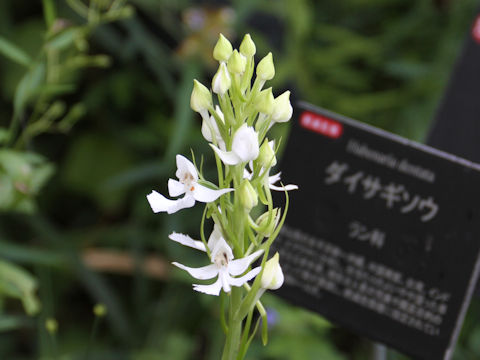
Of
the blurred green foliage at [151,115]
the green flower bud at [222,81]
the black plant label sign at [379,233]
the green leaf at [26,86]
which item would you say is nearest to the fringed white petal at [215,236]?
the green flower bud at [222,81]

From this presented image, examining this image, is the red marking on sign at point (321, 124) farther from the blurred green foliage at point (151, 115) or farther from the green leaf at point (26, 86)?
the blurred green foliage at point (151, 115)

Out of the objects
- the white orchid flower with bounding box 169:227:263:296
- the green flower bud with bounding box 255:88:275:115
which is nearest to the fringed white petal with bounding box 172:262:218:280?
the white orchid flower with bounding box 169:227:263:296

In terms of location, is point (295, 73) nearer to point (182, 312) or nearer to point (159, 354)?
point (182, 312)

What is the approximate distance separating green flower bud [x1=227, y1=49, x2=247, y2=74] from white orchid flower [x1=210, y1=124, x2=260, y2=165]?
0.05m

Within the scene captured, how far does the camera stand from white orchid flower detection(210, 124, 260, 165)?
1.46 feet

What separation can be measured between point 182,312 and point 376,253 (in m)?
0.81

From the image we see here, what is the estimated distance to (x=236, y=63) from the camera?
47 cm

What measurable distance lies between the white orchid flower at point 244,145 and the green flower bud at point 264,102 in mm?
38

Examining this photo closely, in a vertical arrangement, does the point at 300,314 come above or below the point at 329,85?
below

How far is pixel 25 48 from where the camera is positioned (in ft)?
5.72

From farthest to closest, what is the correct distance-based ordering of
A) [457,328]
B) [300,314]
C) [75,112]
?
[300,314], [75,112], [457,328]

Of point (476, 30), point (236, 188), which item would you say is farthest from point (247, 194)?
point (476, 30)

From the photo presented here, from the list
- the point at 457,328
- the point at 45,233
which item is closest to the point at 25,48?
the point at 45,233

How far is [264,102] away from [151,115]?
132cm
